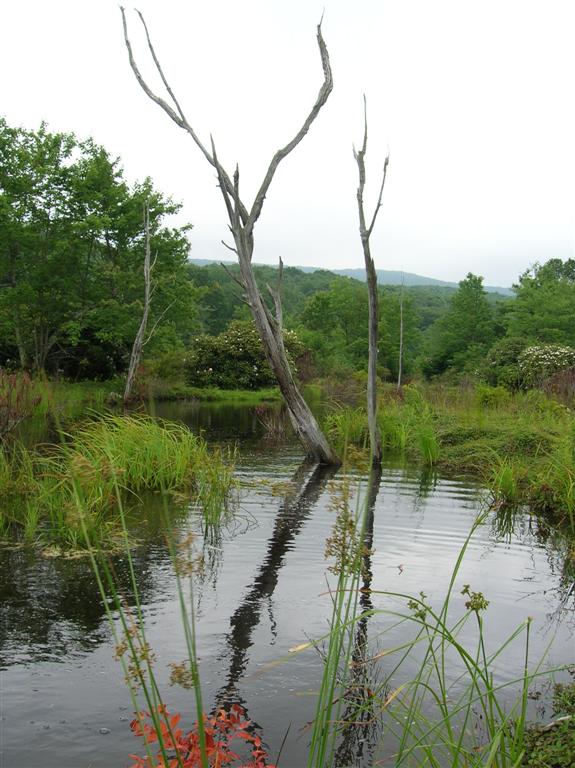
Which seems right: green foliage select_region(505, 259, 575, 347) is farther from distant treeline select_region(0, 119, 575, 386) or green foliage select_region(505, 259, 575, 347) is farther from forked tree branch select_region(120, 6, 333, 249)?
forked tree branch select_region(120, 6, 333, 249)

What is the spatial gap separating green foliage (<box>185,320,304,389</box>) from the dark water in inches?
1052

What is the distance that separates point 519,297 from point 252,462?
33558mm

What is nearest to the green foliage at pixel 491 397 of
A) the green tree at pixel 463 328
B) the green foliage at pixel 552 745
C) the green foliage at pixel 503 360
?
the green foliage at pixel 503 360

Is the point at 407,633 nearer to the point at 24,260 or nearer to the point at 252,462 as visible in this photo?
the point at 252,462

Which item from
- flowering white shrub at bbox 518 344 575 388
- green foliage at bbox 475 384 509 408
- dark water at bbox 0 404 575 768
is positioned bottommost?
dark water at bbox 0 404 575 768

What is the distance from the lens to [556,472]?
26.7 ft

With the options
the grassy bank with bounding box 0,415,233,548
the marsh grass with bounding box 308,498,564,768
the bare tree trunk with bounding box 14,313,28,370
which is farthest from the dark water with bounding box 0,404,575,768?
the bare tree trunk with bounding box 14,313,28,370

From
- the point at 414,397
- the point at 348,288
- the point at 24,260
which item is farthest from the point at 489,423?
the point at 348,288

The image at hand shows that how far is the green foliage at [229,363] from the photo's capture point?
3528 cm

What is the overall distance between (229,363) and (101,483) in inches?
Answer: 1146

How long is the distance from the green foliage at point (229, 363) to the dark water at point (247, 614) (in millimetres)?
26714

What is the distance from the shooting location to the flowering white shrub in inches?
882

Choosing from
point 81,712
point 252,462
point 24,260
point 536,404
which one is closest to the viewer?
point 81,712

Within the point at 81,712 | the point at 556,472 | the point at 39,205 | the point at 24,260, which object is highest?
the point at 39,205
